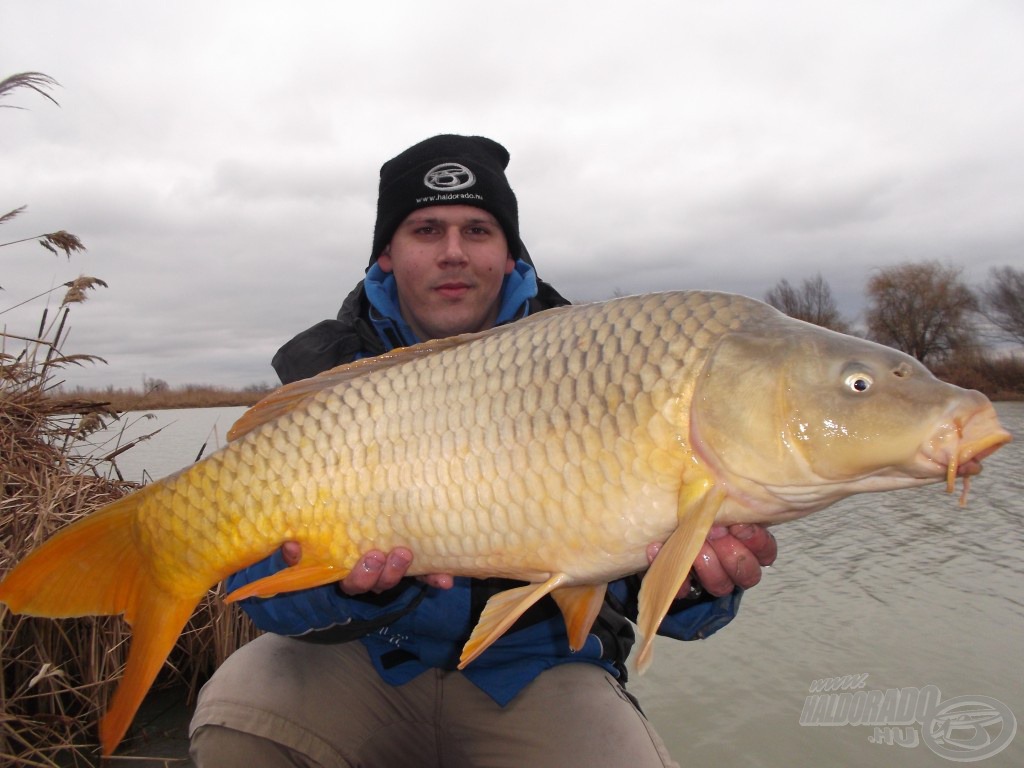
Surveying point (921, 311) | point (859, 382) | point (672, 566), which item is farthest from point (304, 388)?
point (921, 311)

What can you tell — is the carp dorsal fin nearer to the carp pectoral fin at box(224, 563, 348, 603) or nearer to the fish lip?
the carp pectoral fin at box(224, 563, 348, 603)

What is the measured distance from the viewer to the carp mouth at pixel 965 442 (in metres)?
1.11

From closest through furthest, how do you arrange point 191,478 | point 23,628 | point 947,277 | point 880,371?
point 880,371 → point 191,478 → point 23,628 → point 947,277

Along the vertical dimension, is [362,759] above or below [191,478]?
below

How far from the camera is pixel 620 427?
130 centimetres

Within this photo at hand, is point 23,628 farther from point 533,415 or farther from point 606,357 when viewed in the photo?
point 606,357

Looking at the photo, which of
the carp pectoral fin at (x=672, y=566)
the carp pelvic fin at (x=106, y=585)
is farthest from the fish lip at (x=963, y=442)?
the carp pelvic fin at (x=106, y=585)

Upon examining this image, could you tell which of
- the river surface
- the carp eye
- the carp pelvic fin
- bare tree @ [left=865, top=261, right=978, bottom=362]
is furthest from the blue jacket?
bare tree @ [left=865, top=261, right=978, bottom=362]

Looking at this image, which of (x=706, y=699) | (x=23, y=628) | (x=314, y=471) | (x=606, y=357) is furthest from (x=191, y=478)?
(x=706, y=699)

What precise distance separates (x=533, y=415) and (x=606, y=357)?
0.57ft

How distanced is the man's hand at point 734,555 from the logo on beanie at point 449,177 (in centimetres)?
155

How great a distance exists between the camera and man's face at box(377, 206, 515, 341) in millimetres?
2443

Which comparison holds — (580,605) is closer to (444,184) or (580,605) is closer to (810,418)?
(810,418)

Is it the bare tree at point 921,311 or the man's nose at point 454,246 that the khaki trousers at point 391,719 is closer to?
the man's nose at point 454,246
